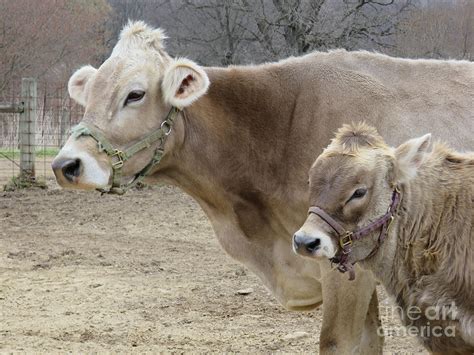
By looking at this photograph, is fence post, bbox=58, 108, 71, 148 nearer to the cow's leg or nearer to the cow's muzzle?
the cow's muzzle

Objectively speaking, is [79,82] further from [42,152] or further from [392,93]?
[42,152]

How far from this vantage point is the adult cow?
16.6 feet

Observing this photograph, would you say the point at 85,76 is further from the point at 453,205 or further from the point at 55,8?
the point at 55,8

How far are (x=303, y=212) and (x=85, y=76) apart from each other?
1860mm

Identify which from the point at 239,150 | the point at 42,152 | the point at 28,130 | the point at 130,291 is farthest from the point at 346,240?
the point at 42,152

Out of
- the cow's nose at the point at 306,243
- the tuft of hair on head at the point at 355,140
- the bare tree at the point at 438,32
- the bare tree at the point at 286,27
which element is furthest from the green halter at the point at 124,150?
the bare tree at the point at 438,32

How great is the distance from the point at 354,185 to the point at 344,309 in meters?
1.41

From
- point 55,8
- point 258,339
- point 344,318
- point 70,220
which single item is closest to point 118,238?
point 70,220

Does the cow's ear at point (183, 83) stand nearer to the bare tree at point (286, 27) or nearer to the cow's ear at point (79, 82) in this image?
the cow's ear at point (79, 82)

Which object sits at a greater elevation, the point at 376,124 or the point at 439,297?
the point at 376,124

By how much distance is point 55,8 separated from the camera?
3048 cm

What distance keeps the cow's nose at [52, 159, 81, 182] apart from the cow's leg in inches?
65.3

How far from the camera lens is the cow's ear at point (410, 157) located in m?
4.00

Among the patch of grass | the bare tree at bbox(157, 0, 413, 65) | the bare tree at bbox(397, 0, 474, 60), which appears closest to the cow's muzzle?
the patch of grass
